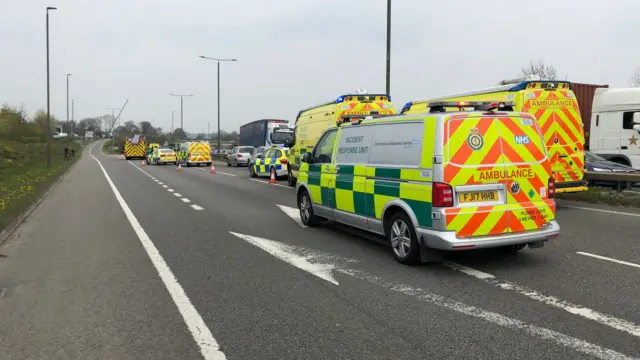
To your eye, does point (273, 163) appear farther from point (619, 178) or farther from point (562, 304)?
point (562, 304)

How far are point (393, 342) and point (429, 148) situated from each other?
2.63 metres

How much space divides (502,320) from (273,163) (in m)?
17.5

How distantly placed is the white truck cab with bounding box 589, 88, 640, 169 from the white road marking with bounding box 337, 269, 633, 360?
13298mm

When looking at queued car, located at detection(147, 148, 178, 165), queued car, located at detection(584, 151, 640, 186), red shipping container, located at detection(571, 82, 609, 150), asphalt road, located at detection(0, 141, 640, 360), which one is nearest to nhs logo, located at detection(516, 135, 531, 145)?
asphalt road, located at detection(0, 141, 640, 360)

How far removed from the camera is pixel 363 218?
729 cm

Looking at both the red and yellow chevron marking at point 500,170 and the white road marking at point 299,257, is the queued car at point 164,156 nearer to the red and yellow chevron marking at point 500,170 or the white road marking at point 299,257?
the white road marking at point 299,257

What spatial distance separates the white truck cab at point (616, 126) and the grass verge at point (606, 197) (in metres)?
3.65

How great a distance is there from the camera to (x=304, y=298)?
16.6ft

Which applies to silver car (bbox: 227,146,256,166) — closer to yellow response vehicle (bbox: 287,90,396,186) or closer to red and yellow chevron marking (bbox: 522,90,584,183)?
yellow response vehicle (bbox: 287,90,396,186)

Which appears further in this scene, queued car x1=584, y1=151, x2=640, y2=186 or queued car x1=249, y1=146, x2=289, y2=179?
queued car x1=249, y1=146, x2=289, y2=179

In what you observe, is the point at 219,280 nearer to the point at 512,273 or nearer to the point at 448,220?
the point at 448,220

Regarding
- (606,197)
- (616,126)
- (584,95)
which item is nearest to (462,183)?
(606,197)

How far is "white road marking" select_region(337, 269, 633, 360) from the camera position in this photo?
371 cm

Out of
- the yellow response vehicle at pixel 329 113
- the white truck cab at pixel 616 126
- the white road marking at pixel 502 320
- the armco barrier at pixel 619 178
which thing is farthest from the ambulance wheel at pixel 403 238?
the white truck cab at pixel 616 126
